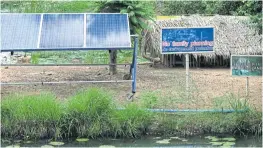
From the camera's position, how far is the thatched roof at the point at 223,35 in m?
13.8

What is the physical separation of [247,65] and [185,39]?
4.18 feet

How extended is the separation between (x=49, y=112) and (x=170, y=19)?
721cm

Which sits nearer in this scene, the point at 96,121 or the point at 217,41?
the point at 96,121

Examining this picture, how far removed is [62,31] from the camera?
9.74 meters

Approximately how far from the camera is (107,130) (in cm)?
788

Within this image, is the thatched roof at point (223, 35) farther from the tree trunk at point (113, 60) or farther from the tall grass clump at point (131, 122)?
the tall grass clump at point (131, 122)

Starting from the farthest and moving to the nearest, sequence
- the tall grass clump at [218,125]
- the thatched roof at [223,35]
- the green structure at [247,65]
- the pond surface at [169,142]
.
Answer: the thatched roof at [223,35]
the green structure at [247,65]
the tall grass clump at [218,125]
the pond surface at [169,142]

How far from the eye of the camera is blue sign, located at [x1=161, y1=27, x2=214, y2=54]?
9602mm

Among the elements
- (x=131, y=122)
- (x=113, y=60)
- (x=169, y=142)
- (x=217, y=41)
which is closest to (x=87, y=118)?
(x=131, y=122)

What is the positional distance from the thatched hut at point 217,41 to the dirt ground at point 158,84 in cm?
38

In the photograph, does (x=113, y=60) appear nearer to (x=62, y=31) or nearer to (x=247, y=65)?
(x=62, y=31)

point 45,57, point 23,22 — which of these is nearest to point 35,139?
point 23,22

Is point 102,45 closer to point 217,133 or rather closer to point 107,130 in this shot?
point 107,130

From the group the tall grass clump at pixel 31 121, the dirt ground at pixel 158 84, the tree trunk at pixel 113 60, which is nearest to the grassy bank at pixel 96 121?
the tall grass clump at pixel 31 121
